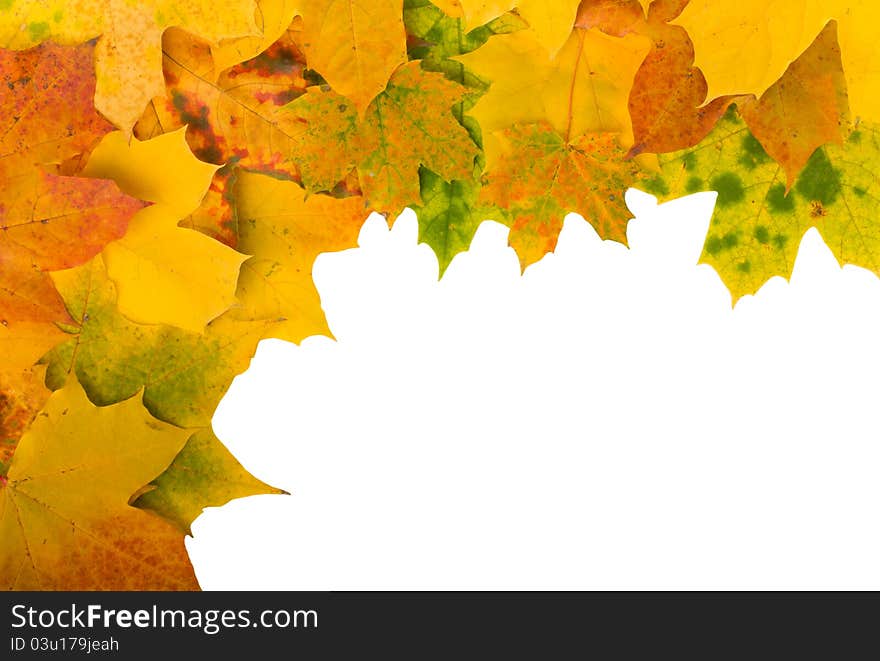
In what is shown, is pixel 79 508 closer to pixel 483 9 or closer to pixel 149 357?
pixel 149 357

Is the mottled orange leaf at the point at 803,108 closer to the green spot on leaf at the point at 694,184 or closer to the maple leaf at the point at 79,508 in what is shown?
the green spot on leaf at the point at 694,184

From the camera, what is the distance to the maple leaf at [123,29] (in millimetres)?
787

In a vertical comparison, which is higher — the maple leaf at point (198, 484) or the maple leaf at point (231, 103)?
the maple leaf at point (231, 103)

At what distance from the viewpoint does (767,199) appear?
90 centimetres

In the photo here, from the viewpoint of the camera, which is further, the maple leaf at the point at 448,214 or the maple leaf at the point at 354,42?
the maple leaf at the point at 448,214

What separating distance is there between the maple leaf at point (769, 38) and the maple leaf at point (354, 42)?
0.27 meters

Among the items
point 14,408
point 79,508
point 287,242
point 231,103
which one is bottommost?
point 79,508

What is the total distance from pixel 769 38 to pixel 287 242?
52cm

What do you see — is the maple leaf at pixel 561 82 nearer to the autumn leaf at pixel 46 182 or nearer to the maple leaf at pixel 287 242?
the maple leaf at pixel 287 242

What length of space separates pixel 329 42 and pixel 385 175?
16 cm

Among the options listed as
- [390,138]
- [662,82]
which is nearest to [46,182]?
[390,138]

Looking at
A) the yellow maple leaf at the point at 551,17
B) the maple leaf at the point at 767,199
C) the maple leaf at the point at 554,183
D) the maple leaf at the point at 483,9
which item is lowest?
the maple leaf at the point at 767,199

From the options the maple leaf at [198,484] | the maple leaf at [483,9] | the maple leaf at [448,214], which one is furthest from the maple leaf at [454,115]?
the maple leaf at [198,484]

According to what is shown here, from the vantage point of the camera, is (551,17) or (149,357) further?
(149,357)
